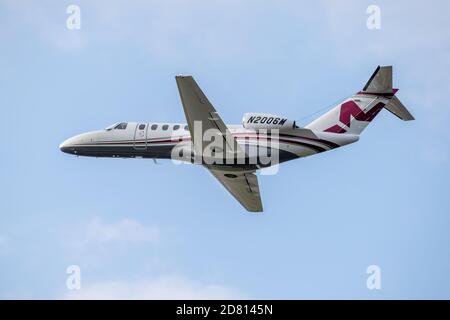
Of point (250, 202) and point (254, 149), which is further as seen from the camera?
point (250, 202)

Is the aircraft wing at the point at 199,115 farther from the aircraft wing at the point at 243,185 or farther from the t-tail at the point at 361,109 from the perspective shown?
the t-tail at the point at 361,109

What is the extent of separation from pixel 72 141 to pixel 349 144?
14.4m

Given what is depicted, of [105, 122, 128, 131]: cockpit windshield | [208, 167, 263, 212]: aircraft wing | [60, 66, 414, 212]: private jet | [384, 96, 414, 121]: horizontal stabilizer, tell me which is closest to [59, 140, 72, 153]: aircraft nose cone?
[105, 122, 128, 131]: cockpit windshield

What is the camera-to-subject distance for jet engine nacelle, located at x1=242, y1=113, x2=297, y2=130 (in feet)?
123

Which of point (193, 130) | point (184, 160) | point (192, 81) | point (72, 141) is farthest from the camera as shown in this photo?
point (72, 141)

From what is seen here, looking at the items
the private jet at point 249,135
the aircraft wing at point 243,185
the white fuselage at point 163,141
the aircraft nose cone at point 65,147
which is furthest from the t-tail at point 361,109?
the aircraft nose cone at point 65,147

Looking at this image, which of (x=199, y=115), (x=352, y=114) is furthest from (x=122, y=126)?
(x=352, y=114)

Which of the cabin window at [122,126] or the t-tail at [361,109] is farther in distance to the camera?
the cabin window at [122,126]

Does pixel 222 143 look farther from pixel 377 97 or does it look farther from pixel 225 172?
pixel 377 97

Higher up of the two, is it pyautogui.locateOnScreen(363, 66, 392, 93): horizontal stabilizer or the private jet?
pyautogui.locateOnScreen(363, 66, 392, 93): horizontal stabilizer

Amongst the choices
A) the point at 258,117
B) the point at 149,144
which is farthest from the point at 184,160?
the point at 258,117

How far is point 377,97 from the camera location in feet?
127

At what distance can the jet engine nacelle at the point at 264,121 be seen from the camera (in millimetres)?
37406

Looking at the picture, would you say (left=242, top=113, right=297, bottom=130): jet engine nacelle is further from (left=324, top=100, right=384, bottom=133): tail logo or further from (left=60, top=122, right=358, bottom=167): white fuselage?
(left=324, top=100, right=384, bottom=133): tail logo
